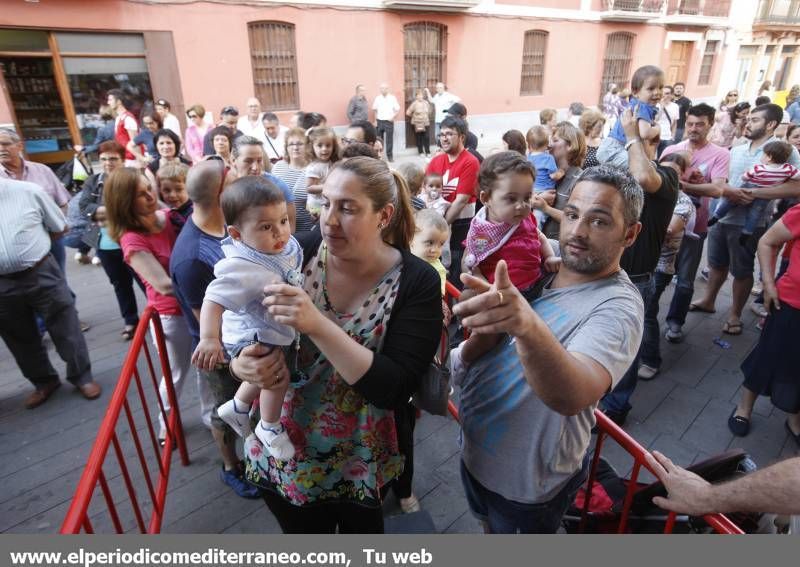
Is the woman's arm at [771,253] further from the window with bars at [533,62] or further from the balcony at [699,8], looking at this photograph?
the balcony at [699,8]

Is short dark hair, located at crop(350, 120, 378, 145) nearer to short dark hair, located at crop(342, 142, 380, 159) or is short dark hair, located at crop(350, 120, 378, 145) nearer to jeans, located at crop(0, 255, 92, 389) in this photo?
short dark hair, located at crop(342, 142, 380, 159)

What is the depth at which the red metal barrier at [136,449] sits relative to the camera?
4.84 feet

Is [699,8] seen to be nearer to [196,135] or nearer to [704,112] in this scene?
[704,112]

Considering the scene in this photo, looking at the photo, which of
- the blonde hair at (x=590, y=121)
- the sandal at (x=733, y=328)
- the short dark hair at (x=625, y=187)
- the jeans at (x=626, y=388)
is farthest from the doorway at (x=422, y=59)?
the short dark hair at (x=625, y=187)

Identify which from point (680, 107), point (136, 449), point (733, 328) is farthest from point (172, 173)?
point (680, 107)

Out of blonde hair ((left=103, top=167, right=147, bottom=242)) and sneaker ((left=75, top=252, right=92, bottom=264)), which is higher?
blonde hair ((left=103, top=167, right=147, bottom=242))

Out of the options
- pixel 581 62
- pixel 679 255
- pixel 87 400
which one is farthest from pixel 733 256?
pixel 581 62

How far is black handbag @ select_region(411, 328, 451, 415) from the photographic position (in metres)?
1.60

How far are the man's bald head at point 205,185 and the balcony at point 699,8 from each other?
23036 millimetres

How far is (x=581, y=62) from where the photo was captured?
57.0 feet

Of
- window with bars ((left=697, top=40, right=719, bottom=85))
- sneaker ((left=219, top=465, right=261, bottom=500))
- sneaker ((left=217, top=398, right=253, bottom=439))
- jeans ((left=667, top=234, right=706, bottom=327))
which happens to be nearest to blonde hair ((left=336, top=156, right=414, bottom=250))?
sneaker ((left=217, top=398, right=253, bottom=439))

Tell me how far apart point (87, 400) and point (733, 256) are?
5895mm

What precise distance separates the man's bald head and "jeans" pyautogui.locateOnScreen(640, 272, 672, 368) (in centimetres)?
326
